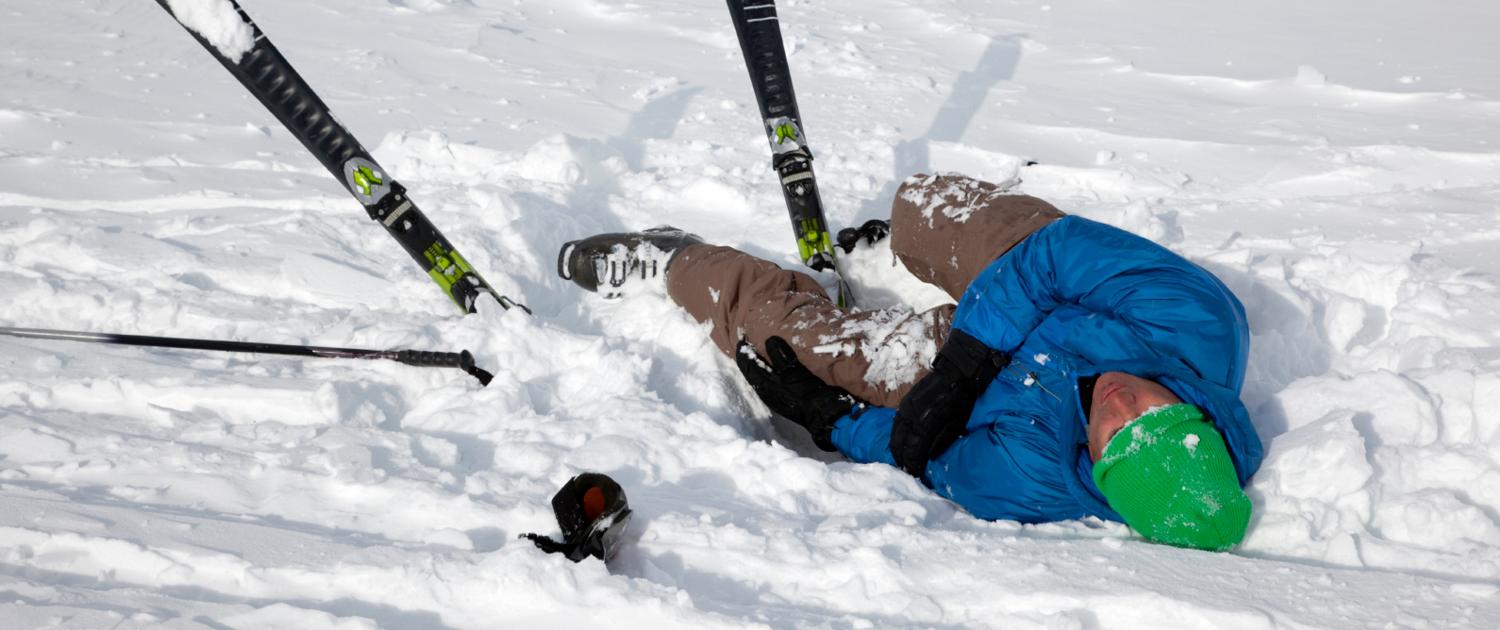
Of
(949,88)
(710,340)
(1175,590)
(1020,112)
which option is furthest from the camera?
(949,88)

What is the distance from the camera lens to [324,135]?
3.16 metres

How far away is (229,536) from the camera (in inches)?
82.6

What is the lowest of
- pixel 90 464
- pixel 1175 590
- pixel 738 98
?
pixel 1175 590

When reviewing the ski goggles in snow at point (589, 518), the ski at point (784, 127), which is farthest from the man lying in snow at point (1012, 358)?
the ski goggles in snow at point (589, 518)

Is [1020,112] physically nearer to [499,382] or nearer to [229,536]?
[499,382]

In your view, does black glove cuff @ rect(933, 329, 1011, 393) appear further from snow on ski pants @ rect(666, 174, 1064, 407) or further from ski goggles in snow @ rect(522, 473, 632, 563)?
ski goggles in snow @ rect(522, 473, 632, 563)

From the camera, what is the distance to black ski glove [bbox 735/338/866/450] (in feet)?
9.61

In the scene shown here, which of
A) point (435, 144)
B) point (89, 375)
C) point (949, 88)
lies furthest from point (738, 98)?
point (89, 375)

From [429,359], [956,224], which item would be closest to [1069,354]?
[956,224]

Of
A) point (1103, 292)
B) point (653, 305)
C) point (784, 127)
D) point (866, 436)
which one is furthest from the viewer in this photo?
point (784, 127)

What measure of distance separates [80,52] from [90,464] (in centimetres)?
395

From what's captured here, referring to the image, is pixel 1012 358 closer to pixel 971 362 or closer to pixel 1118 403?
pixel 971 362

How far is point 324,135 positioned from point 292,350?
2.33 feet

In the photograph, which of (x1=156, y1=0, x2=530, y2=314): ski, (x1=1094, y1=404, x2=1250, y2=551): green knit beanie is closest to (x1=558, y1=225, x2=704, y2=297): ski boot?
(x1=156, y1=0, x2=530, y2=314): ski
